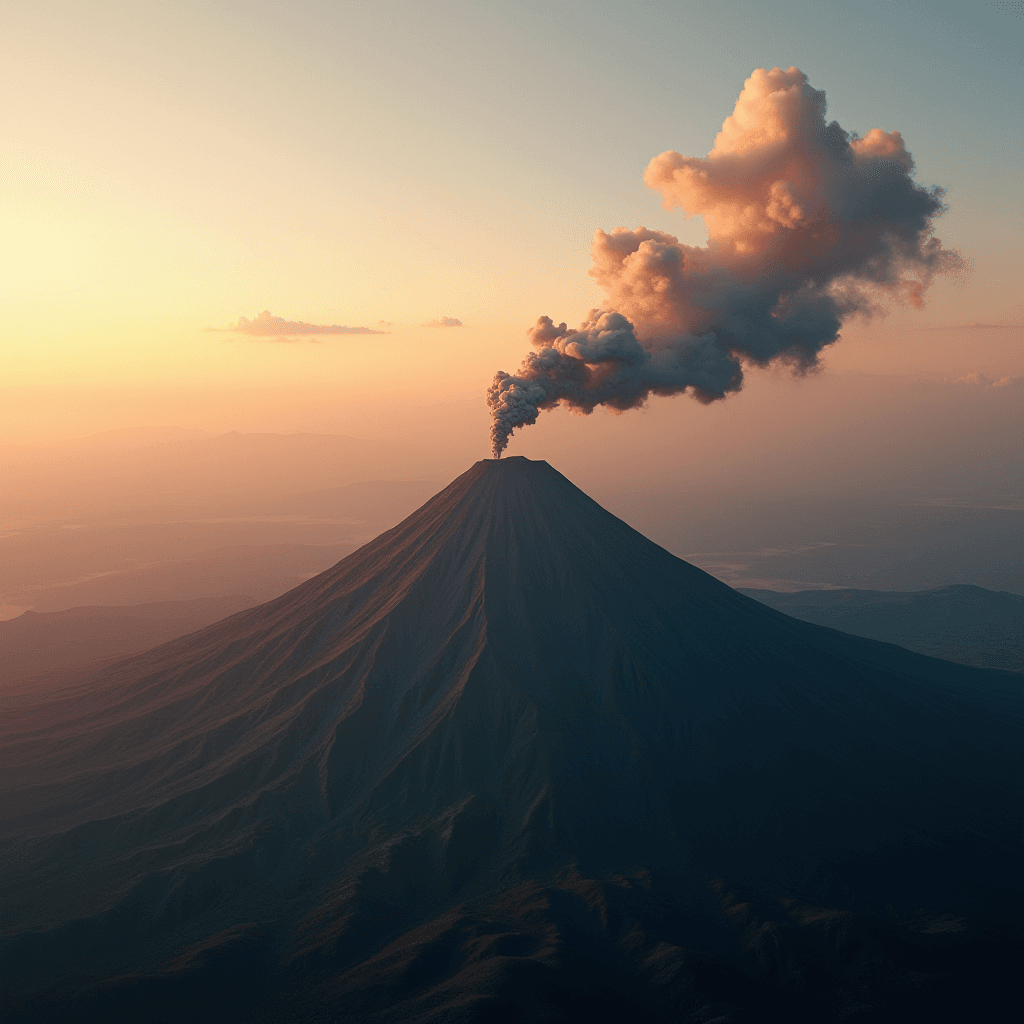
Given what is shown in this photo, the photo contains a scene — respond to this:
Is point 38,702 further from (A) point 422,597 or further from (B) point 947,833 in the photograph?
(B) point 947,833

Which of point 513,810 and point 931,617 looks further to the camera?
point 931,617

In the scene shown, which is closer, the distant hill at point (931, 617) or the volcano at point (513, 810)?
the volcano at point (513, 810)

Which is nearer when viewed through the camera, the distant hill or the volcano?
the volcano

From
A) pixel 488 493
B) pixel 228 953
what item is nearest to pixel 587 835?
pixel 228 953

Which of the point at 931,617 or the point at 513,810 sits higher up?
the point at 513,810
